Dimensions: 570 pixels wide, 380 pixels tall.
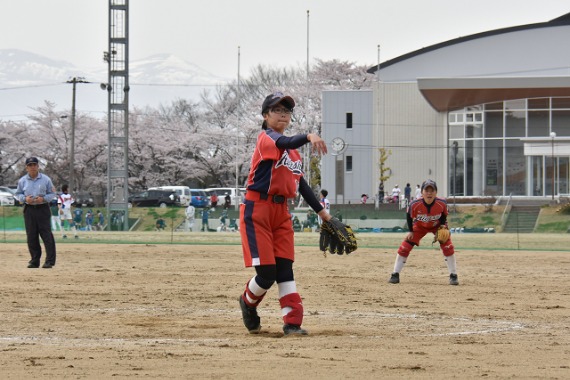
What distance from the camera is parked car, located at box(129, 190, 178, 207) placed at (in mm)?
66312

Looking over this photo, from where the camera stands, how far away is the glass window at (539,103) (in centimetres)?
6009

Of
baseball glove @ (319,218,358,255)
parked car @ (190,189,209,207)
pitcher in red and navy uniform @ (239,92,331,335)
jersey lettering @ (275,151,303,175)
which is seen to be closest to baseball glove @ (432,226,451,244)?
baseball glove @ (319,218,358,255)

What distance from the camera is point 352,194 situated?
69938mm

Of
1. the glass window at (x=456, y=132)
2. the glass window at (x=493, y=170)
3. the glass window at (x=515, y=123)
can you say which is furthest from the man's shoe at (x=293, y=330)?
the glass window at (x=456, y=132)

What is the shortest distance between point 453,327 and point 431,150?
187 ft

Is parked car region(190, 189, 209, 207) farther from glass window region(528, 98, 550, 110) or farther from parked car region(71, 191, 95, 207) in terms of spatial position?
glass window region(528, 98, 550, 110)

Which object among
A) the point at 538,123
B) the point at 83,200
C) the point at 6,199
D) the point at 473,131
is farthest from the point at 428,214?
the point at 83,200

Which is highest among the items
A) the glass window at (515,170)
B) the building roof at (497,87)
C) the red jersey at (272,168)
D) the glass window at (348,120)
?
the building roof at (497,87)

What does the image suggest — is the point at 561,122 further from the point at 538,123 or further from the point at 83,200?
the point at 83,200

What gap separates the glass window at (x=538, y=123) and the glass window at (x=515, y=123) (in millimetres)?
382

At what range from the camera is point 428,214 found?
1487 cm

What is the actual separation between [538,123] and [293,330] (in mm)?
53048

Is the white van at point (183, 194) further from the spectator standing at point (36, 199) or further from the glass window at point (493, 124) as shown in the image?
the spectator standing at point (36, 199)

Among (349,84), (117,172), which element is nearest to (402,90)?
(349,84)
